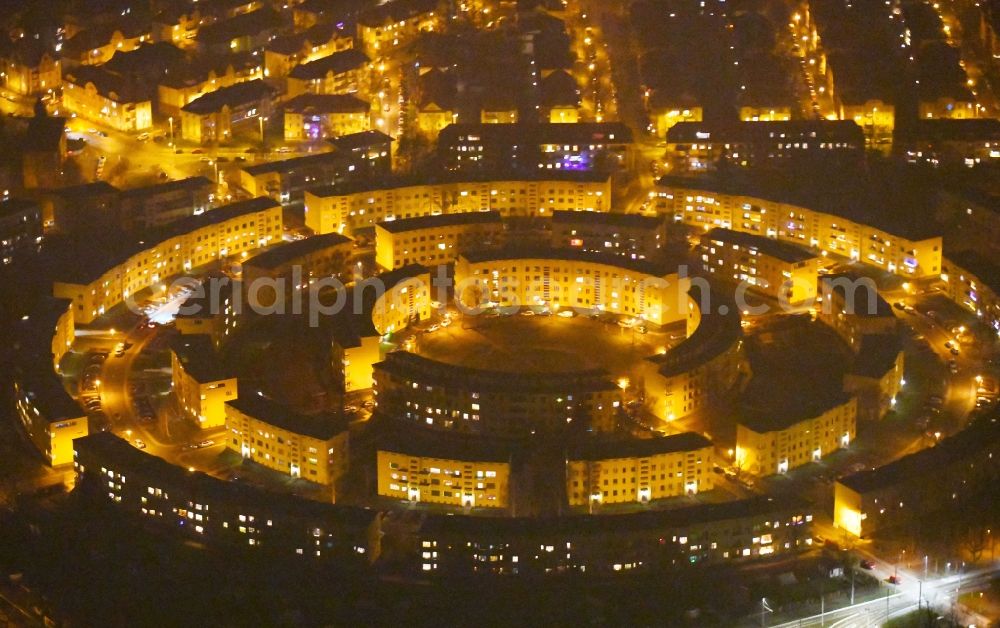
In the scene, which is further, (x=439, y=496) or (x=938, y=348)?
(x=938, y=348)

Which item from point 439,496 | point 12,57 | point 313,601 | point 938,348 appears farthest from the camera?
point 12,57

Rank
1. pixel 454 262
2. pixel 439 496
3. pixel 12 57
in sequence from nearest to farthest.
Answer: pixel 439 496, pixel 454 262, pixel 12 57

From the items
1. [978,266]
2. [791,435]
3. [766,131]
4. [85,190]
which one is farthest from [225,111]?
[791,435]

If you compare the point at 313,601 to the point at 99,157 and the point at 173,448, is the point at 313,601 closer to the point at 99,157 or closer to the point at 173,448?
the point at 173,448

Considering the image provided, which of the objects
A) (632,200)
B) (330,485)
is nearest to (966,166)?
(632,200)

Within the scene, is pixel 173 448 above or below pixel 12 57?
below

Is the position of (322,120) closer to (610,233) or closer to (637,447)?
(610,233)

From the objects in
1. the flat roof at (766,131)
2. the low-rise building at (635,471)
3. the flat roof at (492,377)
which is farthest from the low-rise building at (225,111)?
the low-rise building at (635,471)
